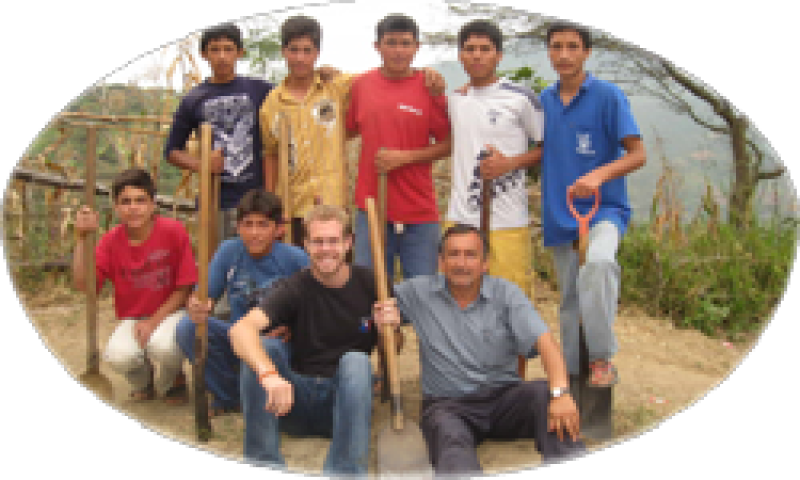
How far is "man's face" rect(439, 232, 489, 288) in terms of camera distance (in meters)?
3.37

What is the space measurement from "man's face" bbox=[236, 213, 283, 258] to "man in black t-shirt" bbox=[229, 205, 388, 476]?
0.23 metres

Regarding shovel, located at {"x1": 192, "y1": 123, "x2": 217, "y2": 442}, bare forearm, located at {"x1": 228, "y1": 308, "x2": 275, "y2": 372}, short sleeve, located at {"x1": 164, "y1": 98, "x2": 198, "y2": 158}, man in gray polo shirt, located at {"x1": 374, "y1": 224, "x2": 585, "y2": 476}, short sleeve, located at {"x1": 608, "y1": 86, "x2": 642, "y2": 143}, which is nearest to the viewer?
bare forearm, located at {"x1": 228, "y1": 308, "x2": 275, "y2": 372}

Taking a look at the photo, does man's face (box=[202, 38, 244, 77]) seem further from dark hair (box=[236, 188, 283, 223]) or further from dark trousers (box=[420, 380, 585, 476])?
dark trousers (box=[420, 380, 585, 476])

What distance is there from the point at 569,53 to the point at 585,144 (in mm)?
382

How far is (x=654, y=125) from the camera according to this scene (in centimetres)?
393

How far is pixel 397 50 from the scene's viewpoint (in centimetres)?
391

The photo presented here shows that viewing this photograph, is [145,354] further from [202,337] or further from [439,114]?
[439,114]

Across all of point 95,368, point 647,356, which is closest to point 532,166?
point 647,356

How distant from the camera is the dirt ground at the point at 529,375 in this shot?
3424mm

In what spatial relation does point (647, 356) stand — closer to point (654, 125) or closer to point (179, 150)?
point (654, 125)

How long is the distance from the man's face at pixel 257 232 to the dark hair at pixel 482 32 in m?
1.08

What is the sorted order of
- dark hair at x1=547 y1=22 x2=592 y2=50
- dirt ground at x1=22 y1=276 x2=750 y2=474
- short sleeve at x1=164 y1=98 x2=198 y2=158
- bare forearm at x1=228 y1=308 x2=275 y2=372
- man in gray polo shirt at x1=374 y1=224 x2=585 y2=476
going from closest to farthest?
bare forearm at x1=228 y1=308 x2=275 y2=372
man in gray polo shirt at x1=374 y1=224 x2=585 y2=476
dirt ground at x1=22 y1=276 x2=750 y2=474
dark hair at x1=547 y1=22 x2=592 y2=50
short sleeve at x1=164 y1=98 x2=198 y2=158

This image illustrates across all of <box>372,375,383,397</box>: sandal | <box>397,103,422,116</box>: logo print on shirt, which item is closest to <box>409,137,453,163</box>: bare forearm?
<box>397,103,422,116</box>: logo print on shirt

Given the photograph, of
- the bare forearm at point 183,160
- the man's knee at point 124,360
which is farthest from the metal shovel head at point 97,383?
the bare forearm at point 183,160
